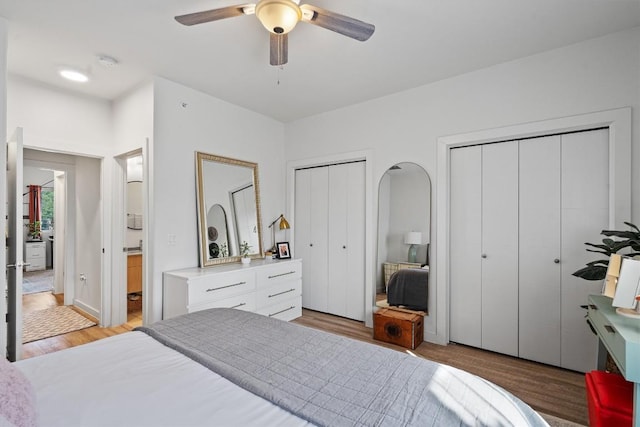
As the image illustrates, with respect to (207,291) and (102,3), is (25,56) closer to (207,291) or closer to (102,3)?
(102,3)

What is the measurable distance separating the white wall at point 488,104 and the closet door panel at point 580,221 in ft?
0.67

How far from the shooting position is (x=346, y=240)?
3.94 meters

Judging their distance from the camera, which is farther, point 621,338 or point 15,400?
point 621,338

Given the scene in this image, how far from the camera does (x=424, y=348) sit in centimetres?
305

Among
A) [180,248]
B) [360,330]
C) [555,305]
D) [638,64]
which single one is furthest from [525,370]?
[180,248]

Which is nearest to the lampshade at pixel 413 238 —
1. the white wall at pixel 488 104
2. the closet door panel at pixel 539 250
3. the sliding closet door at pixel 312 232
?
the white wall at pixel 488 104

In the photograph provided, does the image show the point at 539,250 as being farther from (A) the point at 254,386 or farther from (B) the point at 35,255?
(B) the point at 35,255

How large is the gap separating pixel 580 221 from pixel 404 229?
1.47 m

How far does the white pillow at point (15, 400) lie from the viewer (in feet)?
2.65

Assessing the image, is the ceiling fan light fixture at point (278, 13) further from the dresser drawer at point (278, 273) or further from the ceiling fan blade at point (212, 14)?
the dresser drawer at point (278, 273)

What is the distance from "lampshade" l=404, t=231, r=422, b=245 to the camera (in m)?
3.31

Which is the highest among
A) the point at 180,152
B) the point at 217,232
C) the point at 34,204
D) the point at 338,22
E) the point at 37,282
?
the point at 338,22

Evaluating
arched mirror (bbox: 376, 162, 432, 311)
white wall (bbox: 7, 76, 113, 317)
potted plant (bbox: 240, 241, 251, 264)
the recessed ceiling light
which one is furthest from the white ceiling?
potted plant (bbox: 240, 241, 251, 264)

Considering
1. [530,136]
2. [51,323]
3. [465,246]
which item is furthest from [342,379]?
[51,323]
